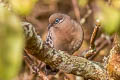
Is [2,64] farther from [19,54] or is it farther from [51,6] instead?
[51,6]

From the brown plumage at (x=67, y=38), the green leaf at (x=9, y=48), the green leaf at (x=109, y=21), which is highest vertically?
the brown plumage at (x=67, y=38)

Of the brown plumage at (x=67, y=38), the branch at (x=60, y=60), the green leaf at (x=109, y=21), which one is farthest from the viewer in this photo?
the brown plumage at (x=67, y=38)

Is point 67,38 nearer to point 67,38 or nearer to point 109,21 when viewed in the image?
point 67,38

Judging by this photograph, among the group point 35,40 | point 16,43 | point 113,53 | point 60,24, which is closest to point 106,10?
point 16,43

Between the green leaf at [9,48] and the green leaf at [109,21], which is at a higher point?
the green leaf at [109,21]

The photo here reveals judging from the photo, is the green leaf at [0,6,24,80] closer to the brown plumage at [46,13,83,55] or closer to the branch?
the branch

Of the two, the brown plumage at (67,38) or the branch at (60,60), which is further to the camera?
the brown plumage at (67,38)

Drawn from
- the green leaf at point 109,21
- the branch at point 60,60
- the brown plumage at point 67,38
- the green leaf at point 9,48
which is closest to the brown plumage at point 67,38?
the brown plumage at point 67,38

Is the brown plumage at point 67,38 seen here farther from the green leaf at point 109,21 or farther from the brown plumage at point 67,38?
the green leaf at point 109,21

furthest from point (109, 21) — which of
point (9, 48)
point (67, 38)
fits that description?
point (67, 38)
